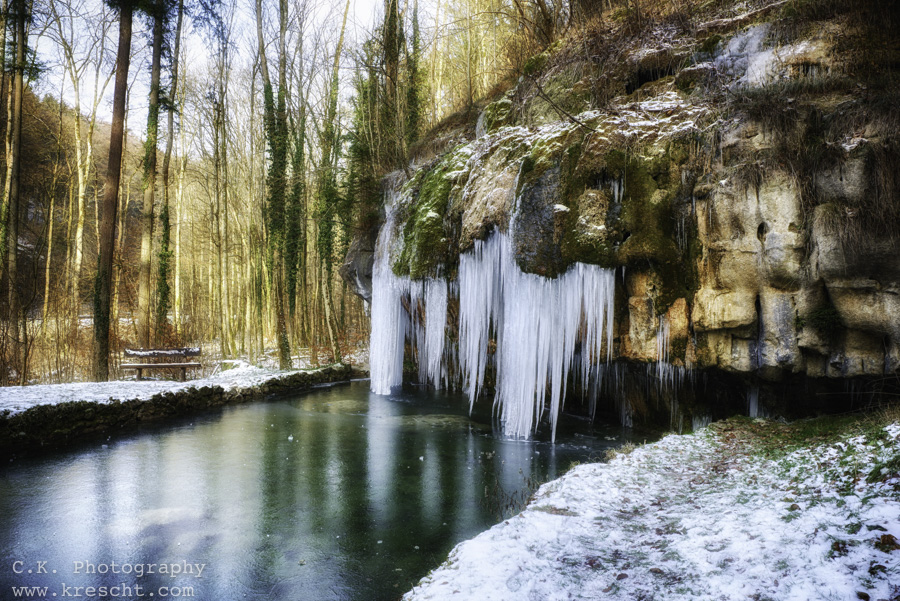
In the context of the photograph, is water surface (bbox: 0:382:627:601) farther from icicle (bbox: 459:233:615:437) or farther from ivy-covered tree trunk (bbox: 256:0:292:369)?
ivy-covered tree trunk (bbox: 256:0:292:369)

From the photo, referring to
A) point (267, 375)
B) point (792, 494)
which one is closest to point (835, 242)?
point (792, 494)

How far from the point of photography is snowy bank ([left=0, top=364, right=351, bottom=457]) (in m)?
7.09

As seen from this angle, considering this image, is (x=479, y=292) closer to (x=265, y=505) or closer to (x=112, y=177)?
(x=265, y=505)

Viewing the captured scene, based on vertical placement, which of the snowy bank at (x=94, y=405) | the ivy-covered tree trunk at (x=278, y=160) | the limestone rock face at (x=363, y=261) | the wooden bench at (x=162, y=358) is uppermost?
the ivy-covered tree trunk at (x=278, y=160)

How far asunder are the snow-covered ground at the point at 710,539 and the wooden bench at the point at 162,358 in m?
10.8

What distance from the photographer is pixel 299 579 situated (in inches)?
152

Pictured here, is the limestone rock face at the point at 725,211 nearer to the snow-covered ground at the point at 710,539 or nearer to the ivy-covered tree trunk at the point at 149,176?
the snow-covered ground at the point at 710,539

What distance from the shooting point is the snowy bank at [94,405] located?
709 cm

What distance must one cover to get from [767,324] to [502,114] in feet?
23.8

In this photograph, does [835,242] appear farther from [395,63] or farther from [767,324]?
[395,63]

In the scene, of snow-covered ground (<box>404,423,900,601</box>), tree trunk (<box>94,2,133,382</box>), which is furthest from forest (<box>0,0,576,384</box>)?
snow-covered ground (<box>404,423,900,601</box>)

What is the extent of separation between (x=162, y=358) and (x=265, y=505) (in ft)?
32.7

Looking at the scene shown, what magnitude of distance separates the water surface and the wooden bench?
3.10m

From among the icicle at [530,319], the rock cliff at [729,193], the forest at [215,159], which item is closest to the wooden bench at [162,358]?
the forest at [215,159]
